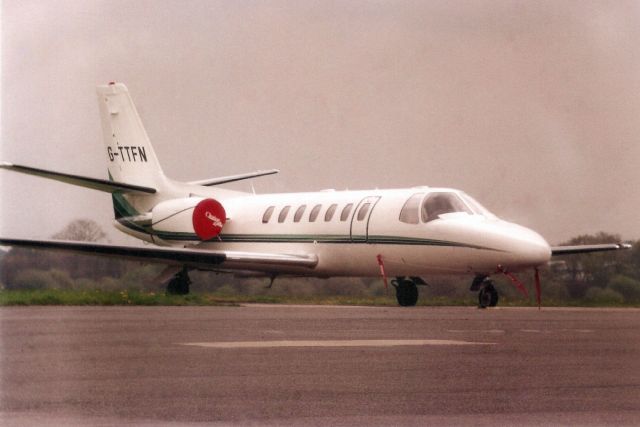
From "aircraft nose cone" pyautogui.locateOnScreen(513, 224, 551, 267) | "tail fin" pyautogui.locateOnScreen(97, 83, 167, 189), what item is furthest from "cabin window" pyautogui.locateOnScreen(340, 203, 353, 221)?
"tail fin" pyautogui.locateOnScreen(97, 83, 167, 189)

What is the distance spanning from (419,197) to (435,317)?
7316mm

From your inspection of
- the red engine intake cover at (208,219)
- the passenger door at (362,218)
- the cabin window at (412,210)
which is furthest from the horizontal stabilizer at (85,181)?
the cabin window at (412,210)

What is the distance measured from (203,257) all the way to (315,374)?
19.8 meters

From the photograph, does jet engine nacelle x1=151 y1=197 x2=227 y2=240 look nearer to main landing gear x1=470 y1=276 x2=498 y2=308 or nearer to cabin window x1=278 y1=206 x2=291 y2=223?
cabin window x1=278 y1=206 x2=291 y2=223

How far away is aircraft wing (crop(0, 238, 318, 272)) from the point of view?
93.6ft

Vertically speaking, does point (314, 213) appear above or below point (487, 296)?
above

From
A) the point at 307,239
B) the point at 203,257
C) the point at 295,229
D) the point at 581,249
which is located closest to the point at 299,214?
the point at 295,229

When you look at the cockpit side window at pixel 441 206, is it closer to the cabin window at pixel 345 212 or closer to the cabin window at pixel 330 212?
the cabin window at pixel 345 212

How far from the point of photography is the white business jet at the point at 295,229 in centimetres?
2634

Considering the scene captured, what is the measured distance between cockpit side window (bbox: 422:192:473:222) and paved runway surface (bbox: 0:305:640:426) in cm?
931

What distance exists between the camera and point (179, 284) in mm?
33312

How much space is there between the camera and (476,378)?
10867mm

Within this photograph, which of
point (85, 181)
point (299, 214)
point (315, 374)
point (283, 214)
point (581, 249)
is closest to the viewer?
point (315, 374)

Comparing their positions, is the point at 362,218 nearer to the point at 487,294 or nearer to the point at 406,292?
the point at 406,292
